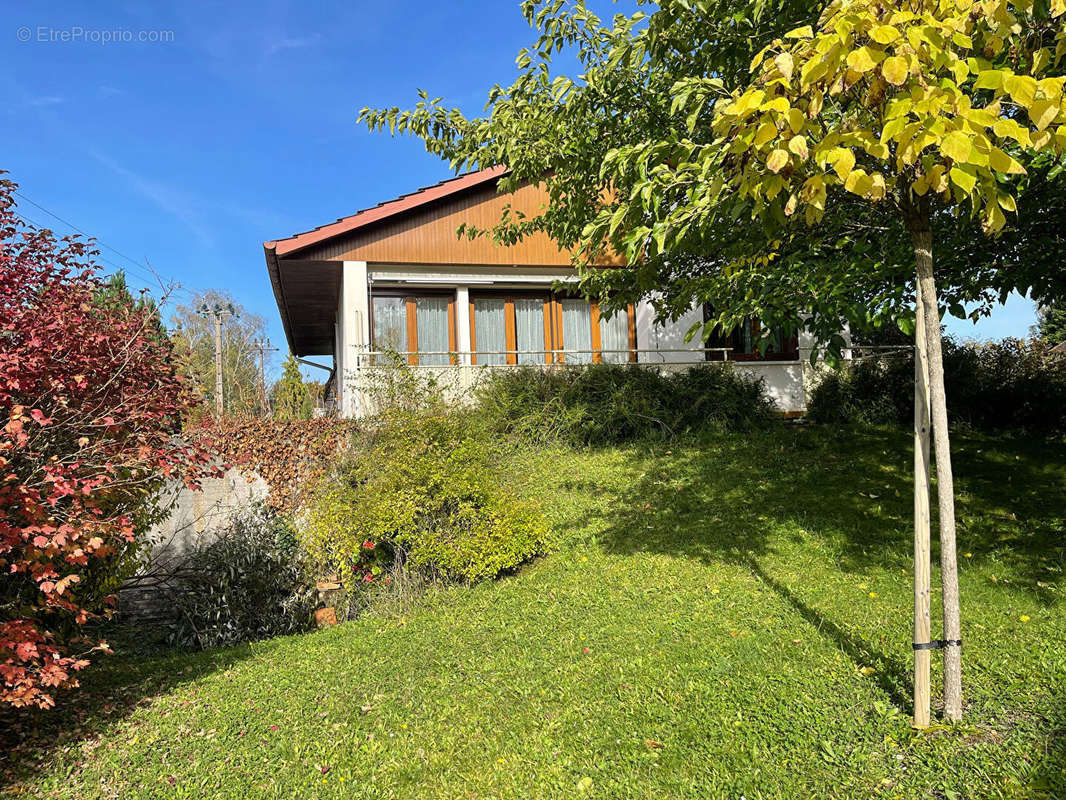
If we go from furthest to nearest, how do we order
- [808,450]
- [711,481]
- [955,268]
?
[808,450]
[711,481]
[955,268]

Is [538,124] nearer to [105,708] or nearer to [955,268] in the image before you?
[955,268]

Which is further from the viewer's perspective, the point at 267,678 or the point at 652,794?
the point at 267,678

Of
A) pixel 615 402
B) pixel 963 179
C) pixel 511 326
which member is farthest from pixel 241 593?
pixel 511 326

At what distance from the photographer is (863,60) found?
7.66ft

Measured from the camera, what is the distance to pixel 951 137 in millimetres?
2244

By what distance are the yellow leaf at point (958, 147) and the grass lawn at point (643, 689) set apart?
2.56 metres

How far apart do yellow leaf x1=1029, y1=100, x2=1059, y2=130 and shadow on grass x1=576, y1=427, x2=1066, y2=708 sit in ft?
9.18

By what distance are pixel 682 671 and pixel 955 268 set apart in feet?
16.7

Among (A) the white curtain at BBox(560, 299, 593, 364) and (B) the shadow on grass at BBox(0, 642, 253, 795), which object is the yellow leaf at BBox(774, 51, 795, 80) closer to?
(B) the shadow on grass at BBox(0, 642, 253, 795)

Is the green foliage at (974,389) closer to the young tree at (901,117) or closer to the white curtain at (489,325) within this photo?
the white curtain at (489,325)

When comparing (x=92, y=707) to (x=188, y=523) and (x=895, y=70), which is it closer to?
(x=188, y=523)

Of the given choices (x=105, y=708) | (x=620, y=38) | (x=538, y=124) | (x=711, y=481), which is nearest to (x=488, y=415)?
(x=711, y=481)

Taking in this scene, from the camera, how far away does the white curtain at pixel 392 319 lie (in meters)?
13.2

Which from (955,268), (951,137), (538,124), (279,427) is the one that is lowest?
(279,427)
